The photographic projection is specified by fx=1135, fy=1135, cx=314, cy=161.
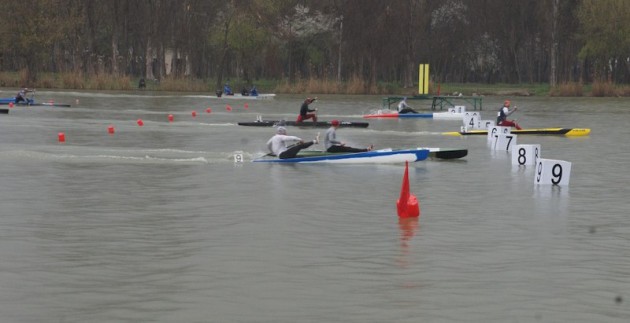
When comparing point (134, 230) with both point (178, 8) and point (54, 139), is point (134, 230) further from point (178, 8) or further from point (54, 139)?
point (178, 8)

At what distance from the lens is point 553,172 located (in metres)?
28.6

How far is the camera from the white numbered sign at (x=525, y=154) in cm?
3409

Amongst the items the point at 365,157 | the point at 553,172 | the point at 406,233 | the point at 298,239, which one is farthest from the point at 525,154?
the point at 298,239

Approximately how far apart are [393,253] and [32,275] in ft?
18.6

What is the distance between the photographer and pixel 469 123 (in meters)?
52.9

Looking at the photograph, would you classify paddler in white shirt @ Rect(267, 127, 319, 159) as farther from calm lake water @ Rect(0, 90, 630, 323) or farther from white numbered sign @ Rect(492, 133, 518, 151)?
white numbered sign @ Rect(492, 133, 518, 151)

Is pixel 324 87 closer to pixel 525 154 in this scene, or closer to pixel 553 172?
pixel 525 154

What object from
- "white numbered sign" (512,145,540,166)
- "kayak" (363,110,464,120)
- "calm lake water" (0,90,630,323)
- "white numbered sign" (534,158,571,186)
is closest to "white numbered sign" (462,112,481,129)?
"kayak" (363,110,464,120)

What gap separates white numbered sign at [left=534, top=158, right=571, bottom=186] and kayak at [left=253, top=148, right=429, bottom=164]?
4969 millimetres

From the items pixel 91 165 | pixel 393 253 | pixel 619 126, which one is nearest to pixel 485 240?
pixel 393 253

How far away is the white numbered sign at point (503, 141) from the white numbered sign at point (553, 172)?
37.6ft

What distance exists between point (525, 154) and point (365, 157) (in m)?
5.23

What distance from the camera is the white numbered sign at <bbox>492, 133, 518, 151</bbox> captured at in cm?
4019

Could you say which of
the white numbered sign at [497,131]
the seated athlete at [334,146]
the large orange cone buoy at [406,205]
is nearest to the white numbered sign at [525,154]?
the seated athlete at [334,146]
